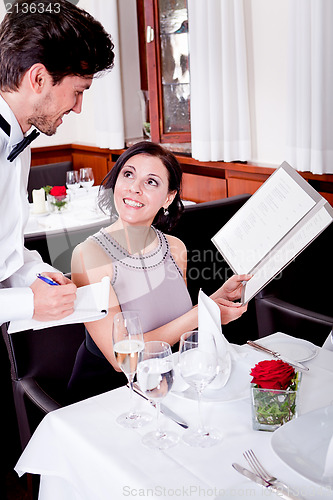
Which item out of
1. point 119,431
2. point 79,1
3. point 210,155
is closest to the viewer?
point 119,431

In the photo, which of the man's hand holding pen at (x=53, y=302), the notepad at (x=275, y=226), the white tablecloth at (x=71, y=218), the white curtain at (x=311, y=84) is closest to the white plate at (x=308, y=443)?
the notepad at (x=275, y=226)

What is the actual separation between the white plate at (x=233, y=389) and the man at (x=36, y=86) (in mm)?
Result: 332

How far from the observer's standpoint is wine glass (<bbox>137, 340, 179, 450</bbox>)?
3.47 feet

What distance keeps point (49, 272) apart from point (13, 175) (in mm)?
272

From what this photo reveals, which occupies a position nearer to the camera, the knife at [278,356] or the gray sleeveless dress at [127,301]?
the knife at [278,356]

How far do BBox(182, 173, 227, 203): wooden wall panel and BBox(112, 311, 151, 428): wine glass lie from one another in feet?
7.25

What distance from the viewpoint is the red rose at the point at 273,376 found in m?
1.07

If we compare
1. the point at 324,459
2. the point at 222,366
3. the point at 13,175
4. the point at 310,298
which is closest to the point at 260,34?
the point at 310,298

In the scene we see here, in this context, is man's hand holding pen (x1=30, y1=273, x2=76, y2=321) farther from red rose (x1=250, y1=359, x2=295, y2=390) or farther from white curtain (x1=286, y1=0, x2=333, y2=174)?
white curtain (x1=286, y1=0, x2=333, y2=174)

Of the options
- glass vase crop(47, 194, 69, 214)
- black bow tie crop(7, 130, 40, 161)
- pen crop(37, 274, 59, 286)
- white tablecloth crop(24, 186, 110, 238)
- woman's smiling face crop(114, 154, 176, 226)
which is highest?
black bow tie crop(7, 130, 40, 161)

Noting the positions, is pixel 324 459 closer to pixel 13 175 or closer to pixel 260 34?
pixel 13 175

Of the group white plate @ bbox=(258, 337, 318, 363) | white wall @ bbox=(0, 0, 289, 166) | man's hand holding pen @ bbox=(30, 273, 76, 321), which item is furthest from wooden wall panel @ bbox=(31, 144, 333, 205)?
man's hand holding pen @ bbox=(30, 273, 76, 321)

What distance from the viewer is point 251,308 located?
253cm

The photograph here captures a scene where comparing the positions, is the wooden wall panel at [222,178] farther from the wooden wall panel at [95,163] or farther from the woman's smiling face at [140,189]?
the woman's smiling face at [140,189]
